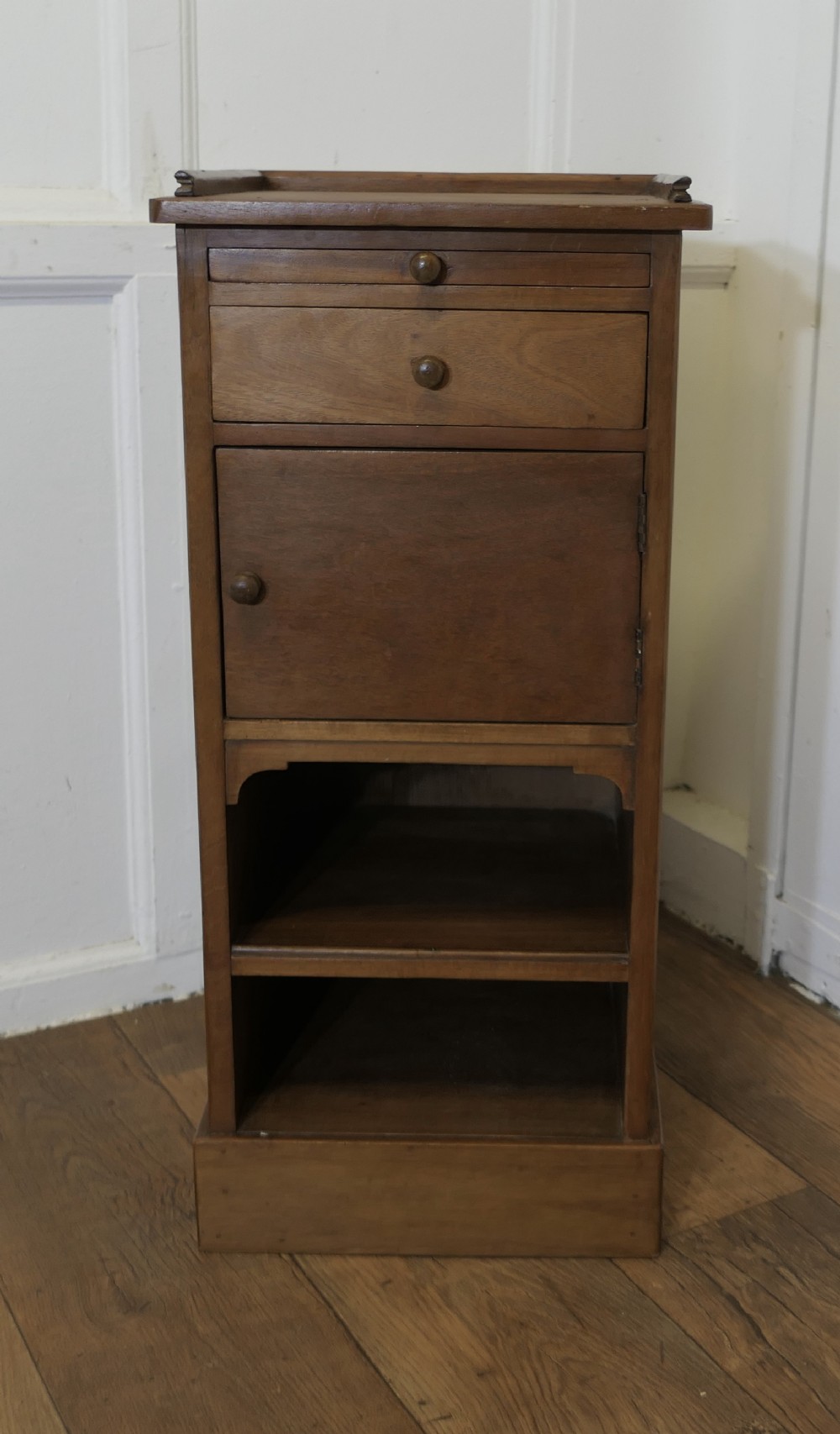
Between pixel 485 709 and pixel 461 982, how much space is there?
0.60 m

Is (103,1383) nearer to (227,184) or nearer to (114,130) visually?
(227,184)

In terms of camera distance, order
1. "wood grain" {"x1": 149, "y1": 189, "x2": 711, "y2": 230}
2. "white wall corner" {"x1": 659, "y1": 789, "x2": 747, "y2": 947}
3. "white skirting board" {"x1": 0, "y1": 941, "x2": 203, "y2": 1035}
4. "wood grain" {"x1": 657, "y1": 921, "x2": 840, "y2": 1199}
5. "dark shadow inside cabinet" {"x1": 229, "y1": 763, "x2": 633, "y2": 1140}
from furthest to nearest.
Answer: "white wall corner" {"x1": 659, "y1": 789, "x2": 747, "y2": 947}
"white skirting board" {"x1": 0, "y1": 941, "x2": 203, "y2": 1035}
"wood grain" {"x1": 657, "y1": 921, "x2": 840, "y2": 1199}
"dark shadow inside cabinet" {"x1": 229, "y1": 763, "x2": 633, "y2": 1140}
"wood grain" {"x1": 149, "y1": 189, "x2": 711, "y2": 230}

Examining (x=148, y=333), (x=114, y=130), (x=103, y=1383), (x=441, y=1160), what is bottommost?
(x=103, y=1383)

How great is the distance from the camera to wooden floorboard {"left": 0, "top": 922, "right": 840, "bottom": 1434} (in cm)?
128

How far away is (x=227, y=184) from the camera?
1.44 metres

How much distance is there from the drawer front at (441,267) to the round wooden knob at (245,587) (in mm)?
276

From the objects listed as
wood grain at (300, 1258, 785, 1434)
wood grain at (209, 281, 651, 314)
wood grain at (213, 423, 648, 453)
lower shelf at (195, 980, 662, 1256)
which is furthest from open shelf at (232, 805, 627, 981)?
wood grain at (209, 281, 651, 314)

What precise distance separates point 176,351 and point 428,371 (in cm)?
64

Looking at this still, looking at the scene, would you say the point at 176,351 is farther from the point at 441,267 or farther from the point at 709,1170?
the point at 709,1170

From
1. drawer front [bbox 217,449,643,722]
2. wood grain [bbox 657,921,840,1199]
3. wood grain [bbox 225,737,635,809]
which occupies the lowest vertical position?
wood grain [bbox 657,921,840,1199]

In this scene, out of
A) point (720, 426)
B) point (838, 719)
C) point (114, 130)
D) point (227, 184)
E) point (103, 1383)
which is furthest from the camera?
point (720, 426)

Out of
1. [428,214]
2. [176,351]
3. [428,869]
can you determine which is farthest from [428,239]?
[428,869]

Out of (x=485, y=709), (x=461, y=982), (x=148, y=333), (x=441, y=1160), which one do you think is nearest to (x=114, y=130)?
(x=148, y=333)

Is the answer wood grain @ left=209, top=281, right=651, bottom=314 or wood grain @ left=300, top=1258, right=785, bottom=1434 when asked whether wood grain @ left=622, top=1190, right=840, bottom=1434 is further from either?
wood grain @ left=209, top=281, right=651, bottom=314
